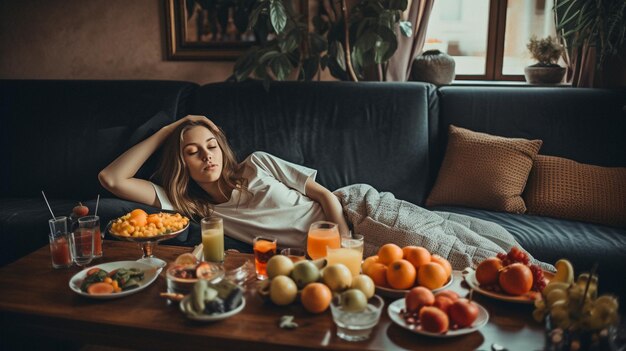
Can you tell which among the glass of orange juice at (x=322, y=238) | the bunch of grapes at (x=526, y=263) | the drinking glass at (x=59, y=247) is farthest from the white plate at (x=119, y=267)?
the bunch of grapes at (x=526, y=263)

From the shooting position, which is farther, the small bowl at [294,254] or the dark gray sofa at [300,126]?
the dark gray sofa at [300,126]

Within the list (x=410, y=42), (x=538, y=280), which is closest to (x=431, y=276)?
(x=538, y=280)

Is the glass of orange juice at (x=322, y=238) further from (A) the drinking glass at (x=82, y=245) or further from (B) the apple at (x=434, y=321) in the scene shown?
(A) the drinking glass at (x=82, y=245)

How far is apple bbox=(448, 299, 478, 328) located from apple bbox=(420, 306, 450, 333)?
0.03m

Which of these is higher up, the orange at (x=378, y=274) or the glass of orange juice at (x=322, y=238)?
the glass of orange juice at (x=322, y=238)

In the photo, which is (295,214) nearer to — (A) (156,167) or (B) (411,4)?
(A) (156,167)

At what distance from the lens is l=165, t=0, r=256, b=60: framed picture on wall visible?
3240mm

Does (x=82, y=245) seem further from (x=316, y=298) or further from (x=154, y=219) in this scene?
(x=316, y=298)

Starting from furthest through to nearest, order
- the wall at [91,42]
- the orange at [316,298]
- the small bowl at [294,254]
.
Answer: the wall at [91,42] < the small bowl at [294,254] < the orange at [316,298]

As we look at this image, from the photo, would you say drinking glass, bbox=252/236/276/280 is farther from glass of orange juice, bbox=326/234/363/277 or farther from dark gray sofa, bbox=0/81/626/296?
dark gray sofa, bbox=0/81/626/296

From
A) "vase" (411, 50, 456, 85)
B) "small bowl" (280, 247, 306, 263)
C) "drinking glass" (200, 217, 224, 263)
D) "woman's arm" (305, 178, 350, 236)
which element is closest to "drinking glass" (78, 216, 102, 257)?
"drinking glass" (200, 217, 224, 263)

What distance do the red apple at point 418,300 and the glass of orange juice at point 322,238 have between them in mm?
404

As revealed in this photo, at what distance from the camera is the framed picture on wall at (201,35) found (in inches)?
128

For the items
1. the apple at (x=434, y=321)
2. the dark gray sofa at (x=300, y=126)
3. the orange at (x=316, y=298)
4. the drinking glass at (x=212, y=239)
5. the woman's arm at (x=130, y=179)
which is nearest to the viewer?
the apple at (x=434, y=321)
